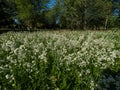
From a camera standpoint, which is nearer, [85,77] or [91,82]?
[91,82]

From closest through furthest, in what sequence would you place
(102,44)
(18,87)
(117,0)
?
(18,87)
(102,44)
(117,0)

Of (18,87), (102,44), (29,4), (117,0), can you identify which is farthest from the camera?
(29,4)

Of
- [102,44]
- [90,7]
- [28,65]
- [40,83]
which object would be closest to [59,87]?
[40,83]

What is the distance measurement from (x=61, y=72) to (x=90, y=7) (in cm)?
5824

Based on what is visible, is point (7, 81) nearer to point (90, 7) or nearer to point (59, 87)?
point (59, 87)

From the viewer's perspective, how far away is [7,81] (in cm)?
566

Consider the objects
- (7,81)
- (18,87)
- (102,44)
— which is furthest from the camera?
(102,44)

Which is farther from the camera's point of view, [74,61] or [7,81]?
[74,61]

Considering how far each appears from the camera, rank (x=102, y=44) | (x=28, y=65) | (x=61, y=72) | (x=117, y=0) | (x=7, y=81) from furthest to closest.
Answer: (x=117, y=0) < (x=102, y=44) < (x=61, y=72) < (x=28, y=65) < (x=7, y=81)

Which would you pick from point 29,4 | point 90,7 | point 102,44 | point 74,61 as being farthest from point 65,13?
point 74,61

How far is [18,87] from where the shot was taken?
529cm

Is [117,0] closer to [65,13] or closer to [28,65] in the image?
[65,13]

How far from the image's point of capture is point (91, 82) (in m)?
5.40

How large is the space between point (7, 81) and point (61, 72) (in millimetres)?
1363
